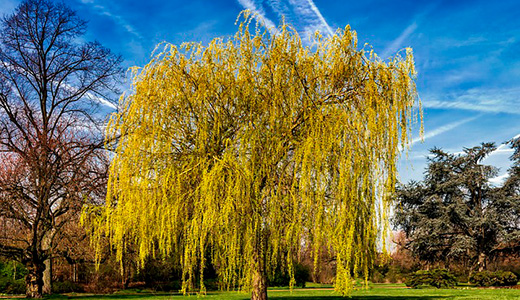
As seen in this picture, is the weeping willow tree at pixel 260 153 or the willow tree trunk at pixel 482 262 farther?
the willow tree trunk at pixel 482 262

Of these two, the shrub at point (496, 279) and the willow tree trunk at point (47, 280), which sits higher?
the willow tree trunk at point (47, 280)

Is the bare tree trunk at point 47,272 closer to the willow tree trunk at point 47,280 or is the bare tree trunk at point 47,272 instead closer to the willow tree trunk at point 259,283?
the willow tree trunk at point 47,280

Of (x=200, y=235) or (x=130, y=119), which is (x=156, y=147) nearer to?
(x=130, y=119)

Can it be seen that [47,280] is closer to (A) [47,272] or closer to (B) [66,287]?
(A) [47,272]

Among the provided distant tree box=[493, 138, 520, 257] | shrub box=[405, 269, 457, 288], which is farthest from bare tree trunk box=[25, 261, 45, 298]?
distant tree box=[493, 138, 520, 257]

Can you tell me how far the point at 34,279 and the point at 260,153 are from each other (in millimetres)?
9700

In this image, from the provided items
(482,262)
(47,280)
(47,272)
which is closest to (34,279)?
(47,280)

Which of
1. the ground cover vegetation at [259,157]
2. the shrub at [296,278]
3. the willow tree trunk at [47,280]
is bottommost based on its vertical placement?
the shrub at [296,278]

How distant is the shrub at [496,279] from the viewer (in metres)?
20.4

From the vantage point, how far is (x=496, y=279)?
2061cm

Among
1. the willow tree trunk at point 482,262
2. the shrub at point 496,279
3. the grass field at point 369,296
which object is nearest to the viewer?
the grass field at point 369,296

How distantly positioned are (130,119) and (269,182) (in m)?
3.12

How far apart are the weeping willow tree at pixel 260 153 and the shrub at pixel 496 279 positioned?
1641 cm

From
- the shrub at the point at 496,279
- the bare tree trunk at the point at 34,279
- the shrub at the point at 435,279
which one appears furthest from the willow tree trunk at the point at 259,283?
the shrub at the point at 496,279
